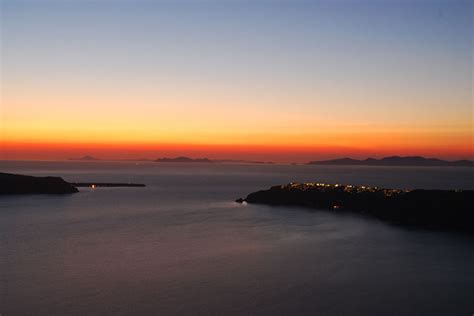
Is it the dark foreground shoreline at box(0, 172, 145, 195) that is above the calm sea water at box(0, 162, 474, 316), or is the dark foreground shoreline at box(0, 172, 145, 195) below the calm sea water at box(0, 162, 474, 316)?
above

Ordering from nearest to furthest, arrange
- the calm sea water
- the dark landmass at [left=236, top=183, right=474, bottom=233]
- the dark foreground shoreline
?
the calm sea water → the dark landmass at [left=236, top=183, right=474, bottom=233] → the dark foreground shoreline

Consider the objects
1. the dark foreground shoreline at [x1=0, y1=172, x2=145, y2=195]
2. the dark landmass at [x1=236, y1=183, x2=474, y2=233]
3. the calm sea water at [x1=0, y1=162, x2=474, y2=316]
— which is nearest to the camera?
the calm sea water at [x1=0, y1=162, x2=474, y2=316]

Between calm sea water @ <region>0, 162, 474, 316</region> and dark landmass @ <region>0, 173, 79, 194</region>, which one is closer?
calm sea water @ <region>0, 162, 474, 316</region>

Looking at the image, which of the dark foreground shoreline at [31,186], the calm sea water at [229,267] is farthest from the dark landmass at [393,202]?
the dark foreground shoreline at [31,186]

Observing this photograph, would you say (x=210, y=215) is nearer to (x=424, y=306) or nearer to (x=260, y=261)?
(x=260, y=261)

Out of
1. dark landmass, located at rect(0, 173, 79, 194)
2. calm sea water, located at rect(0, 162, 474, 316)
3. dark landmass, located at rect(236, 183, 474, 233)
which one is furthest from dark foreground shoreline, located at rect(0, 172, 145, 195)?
dark landmass, located at rect(236, 183, 474, 233)

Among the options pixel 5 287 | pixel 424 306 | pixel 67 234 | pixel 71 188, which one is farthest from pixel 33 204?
pixel 424 306

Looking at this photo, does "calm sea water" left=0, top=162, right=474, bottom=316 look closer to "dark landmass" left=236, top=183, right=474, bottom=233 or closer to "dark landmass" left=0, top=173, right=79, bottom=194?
"dark landmass" left=236, top=183, right=474, bottom=233

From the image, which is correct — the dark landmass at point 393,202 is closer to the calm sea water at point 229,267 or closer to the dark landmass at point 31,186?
the calm sea water at point 229,267
